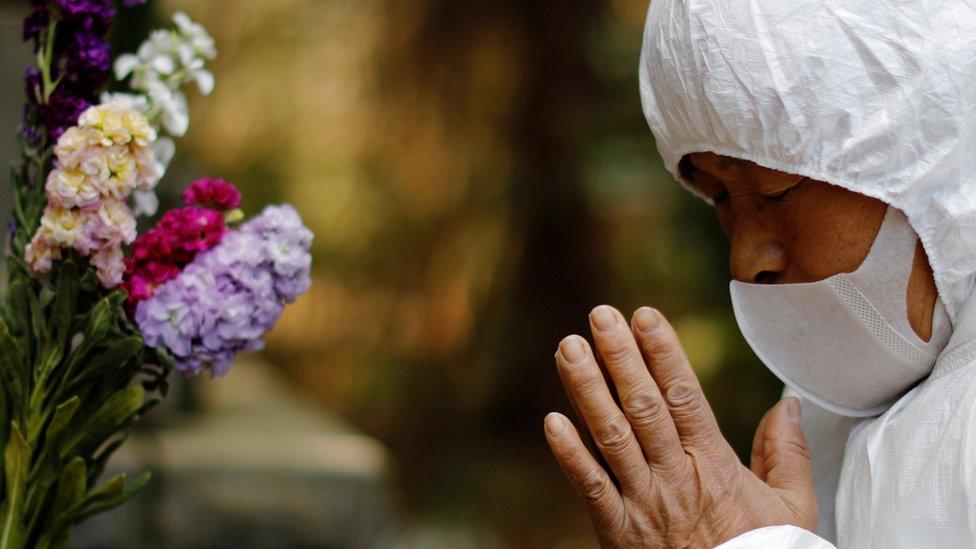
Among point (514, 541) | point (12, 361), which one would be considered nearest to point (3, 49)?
point (12, 361)

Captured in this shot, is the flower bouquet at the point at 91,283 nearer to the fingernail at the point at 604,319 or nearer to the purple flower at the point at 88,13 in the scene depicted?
the purple flower at the point at 88,13

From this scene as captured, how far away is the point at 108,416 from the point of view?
3.65 feet

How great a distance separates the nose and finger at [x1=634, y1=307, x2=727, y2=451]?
12cm

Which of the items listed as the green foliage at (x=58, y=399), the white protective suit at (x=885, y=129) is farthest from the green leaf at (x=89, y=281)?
the white protective suit at (x=885, y=129)

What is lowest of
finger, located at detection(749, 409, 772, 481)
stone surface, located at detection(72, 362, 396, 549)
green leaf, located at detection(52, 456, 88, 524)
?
stone surface, located at detection(72, 362, 396, 549)

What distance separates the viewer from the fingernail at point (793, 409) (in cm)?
116

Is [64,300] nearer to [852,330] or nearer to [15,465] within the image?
[15,465]

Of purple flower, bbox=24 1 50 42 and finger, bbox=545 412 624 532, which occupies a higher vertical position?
purple flower, bbox=24 1 50 42

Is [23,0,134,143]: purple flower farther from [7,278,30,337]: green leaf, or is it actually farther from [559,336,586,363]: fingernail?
[559,336,586,363]: fingernail

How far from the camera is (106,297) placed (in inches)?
43.4

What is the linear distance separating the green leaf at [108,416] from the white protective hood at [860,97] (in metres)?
0.57

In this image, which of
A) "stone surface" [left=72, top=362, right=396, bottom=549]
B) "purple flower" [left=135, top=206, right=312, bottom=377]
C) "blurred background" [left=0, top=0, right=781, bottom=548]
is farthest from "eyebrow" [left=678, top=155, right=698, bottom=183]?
"blurred background" [left=0, top=0, right=781, bottom=548]

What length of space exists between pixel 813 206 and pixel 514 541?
3663 millimetres

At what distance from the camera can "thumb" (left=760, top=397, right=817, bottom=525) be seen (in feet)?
3.58
